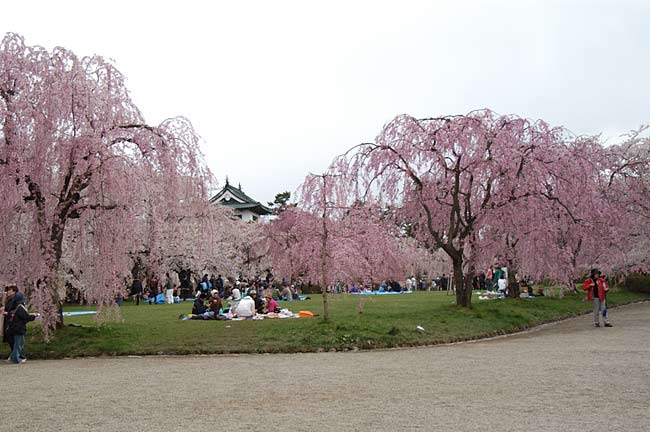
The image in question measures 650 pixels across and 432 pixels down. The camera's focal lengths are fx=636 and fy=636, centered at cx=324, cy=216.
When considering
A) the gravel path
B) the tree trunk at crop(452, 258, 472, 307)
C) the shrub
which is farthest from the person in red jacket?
the shrub

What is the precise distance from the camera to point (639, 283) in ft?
122

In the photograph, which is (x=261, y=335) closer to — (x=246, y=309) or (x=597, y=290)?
(x=246, y=309)

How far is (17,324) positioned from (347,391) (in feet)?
26.3

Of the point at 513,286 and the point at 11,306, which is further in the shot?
the point at 513,286

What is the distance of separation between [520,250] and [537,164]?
3.42 m

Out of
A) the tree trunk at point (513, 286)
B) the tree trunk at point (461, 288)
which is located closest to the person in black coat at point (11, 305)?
the tree trunk at point (461, 288)

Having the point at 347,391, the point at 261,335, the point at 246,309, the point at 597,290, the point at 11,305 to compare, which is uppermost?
the point at 11,305

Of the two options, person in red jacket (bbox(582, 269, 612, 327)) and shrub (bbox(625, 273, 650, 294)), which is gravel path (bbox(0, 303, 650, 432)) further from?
shrub (bbox(625, 273, 650, 294))

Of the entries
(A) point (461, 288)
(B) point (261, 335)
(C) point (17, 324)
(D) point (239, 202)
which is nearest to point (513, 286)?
(A) point (461, 288)

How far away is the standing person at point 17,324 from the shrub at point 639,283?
34.1 meters

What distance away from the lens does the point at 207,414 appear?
25.4ft

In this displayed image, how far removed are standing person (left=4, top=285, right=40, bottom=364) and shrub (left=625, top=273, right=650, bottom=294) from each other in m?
34.1

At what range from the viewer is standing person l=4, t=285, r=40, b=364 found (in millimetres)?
13422

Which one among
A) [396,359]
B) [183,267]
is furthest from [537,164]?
[183,267]
